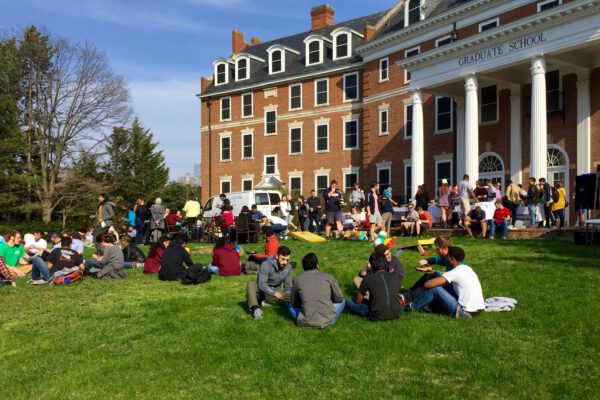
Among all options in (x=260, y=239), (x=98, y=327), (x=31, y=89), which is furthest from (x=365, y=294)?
(x=31, y=89)

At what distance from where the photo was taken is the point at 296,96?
138 ft

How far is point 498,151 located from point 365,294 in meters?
20.8

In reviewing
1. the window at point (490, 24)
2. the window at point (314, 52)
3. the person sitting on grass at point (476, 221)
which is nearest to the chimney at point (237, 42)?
the window at point (314, 52)

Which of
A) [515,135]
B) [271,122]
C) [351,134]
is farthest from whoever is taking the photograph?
[271,122]

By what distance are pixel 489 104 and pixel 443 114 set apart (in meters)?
3.97

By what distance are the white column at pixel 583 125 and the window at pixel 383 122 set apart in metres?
13.0

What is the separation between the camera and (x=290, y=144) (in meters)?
42.2

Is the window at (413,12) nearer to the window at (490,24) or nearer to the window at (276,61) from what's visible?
the window at (490,24)

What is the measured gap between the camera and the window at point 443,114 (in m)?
31.6

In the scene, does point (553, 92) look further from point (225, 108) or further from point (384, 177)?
point (225, 108)

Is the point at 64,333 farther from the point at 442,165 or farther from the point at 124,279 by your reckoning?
the point at 442,165

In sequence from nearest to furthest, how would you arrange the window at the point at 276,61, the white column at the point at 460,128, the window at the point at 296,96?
the white column at the point at 460,128 → the window at the point at 296,96 → the window at the point at 276,61

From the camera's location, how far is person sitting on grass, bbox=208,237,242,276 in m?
13.7

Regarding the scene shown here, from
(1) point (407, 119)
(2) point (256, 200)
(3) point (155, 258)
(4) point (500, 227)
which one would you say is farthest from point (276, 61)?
(3) point (155, 258)
